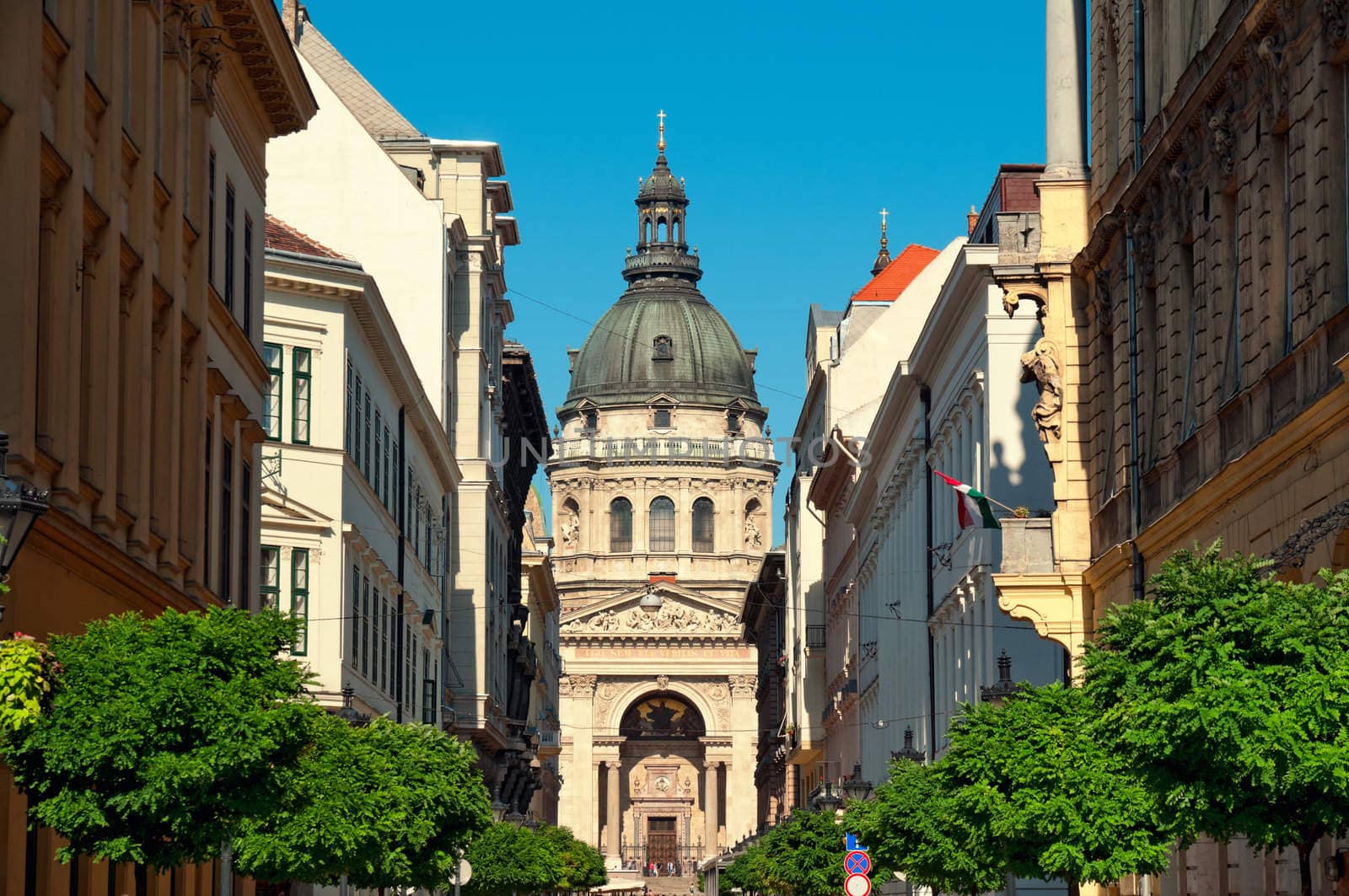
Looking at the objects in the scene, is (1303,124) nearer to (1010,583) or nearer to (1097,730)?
(1097,730)

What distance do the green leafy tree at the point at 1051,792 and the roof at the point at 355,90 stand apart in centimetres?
4358

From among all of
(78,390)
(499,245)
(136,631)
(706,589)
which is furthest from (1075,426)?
(706,589)

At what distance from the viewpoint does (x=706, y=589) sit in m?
187

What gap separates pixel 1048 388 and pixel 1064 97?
4.04 metres

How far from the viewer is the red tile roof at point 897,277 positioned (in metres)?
88.6

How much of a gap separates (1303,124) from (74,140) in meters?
11.0

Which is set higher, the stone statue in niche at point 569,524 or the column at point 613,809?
the stone statue in niche at point 569,524

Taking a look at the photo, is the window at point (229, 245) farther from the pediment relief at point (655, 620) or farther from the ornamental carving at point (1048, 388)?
the pediment relief at point (655, 620)

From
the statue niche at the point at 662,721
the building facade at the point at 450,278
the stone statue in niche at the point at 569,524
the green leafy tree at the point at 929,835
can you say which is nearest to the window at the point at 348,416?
the green leafy tree at the point at 929,835

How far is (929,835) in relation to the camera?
106ft

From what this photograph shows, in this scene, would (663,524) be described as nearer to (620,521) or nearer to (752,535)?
(620,521)

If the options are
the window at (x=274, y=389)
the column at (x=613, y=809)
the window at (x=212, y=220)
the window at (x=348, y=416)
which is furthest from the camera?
the column at (x=613, y=809)

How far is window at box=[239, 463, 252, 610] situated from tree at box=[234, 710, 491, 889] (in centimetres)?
337

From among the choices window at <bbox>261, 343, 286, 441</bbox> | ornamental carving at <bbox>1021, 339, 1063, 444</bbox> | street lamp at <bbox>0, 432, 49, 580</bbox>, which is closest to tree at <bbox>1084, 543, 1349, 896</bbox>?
street lamp at <bbox>0, 432, 49, 580</bbox>
